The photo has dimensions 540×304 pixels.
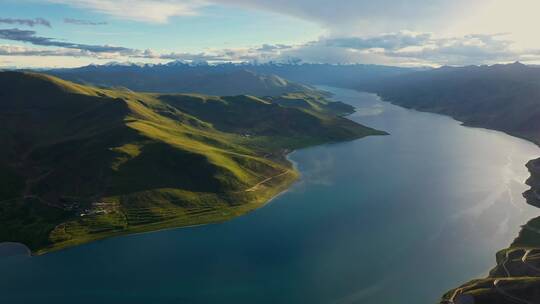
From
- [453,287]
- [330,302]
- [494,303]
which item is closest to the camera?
[494,303]

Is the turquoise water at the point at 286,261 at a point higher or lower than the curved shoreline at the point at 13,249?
higher

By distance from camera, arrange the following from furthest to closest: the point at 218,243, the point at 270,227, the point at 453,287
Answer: the point at 270,227
the point at 218,243
the point at 453,287

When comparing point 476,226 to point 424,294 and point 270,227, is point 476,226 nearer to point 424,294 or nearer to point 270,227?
point 424,294

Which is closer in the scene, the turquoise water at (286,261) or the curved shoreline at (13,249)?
the turquoise water at (286,261)

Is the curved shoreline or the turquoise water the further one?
the curved shoreline

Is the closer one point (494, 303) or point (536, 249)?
point (494, 303)

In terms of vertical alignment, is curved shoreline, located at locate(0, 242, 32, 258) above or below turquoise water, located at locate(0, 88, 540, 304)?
below

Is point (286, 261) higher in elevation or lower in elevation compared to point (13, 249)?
higher

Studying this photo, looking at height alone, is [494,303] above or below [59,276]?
above

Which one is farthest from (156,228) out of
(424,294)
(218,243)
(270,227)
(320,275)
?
(424,294)

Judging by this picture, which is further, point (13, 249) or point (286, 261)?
point (13, 249)

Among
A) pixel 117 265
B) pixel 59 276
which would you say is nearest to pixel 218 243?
pixel 117 265
